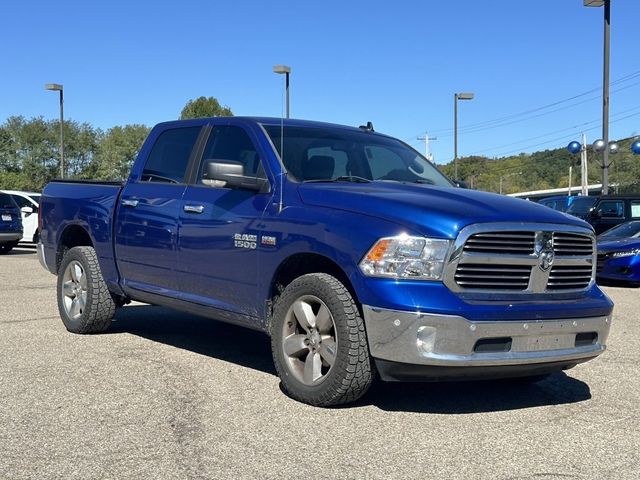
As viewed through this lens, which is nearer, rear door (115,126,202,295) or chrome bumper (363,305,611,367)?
chrome bumper (363,305,611,367)

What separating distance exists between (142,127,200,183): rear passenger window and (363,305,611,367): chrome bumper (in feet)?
8.45

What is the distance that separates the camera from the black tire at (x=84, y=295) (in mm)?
6719

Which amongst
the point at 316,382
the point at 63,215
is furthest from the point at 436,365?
the point at 63,215

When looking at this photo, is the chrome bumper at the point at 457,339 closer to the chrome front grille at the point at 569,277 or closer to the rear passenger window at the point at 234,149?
the chrome front grille at the point at 569,277

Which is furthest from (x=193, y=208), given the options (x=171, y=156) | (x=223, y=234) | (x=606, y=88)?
(x=606, y=88)

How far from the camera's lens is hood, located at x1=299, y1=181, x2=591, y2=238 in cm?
420

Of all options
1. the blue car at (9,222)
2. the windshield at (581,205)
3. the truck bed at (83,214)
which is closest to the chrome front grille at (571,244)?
the truck bed at (83,214)

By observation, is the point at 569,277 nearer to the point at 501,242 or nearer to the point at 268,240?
the point at 501,242

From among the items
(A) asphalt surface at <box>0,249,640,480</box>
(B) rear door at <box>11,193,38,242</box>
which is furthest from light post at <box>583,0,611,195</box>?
(B) rear door at <box>11,193,38,242</box>

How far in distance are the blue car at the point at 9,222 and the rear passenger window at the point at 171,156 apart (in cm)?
1348

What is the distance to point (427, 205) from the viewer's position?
14.3 ft

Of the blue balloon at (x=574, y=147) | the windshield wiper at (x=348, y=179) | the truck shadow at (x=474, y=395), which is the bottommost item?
the truck shadow at (x=474, y=395)

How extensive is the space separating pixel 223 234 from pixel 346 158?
112 centimetres

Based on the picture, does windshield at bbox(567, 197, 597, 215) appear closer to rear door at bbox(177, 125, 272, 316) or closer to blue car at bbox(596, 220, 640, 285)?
blue car at bbox(596, 220, 640, 285)
